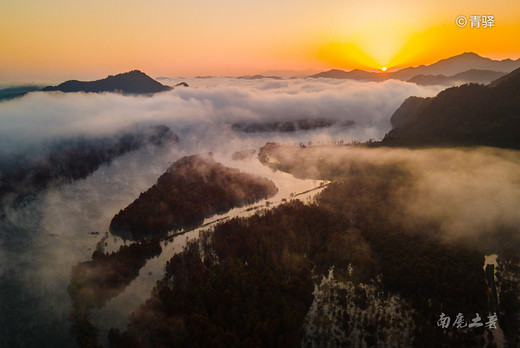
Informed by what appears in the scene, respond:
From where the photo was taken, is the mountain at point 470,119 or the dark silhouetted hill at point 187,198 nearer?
the dark silhouetted hill at point 187,198

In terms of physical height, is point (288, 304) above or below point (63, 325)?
above

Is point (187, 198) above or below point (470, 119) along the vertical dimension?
below

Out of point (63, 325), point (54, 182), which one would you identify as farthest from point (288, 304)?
point (54, 182)

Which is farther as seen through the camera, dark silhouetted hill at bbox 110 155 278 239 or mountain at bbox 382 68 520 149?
mountain at bbox 382 68 520 149

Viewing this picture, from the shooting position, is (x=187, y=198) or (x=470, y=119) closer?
(x=187, y=198)

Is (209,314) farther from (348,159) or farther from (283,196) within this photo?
Result: (348,159)

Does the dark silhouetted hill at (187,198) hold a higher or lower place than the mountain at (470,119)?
lower

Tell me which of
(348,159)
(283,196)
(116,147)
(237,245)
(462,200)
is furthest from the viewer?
(116,147)

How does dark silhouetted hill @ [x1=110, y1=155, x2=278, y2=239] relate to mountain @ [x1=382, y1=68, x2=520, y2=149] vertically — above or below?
below
